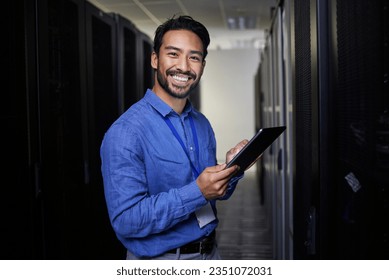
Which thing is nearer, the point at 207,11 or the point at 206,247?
the point at 206,247

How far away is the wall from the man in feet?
22.3

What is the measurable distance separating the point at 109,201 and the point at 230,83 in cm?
715

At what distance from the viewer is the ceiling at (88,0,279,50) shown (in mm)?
4883

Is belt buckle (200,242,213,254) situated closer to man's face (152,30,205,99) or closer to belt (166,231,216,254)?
belt (166,231,216,254)

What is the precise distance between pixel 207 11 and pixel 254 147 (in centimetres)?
488

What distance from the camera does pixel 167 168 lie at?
0.96 m

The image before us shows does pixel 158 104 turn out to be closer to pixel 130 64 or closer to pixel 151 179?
pixel 151 179

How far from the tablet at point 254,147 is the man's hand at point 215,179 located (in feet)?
0.05

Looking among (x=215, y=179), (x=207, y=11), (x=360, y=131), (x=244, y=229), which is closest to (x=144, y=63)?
(x=244, y=229)

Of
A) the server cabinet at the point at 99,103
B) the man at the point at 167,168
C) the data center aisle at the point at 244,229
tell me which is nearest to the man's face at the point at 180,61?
the man at the point at 167,168

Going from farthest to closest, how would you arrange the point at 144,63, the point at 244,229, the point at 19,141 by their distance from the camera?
1. the point at 244,229
2. the point at 144,63
3. the point at 19,141

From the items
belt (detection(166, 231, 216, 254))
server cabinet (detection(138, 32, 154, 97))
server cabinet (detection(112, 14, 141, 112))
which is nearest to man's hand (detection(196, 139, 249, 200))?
belt (detection(166, 231, 216, 254))

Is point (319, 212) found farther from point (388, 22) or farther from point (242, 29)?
point (242, 29)
